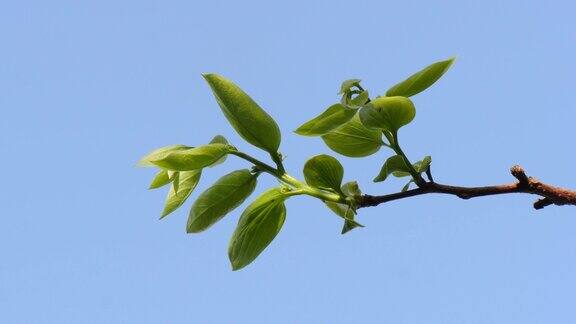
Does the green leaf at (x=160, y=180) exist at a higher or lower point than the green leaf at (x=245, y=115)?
lower

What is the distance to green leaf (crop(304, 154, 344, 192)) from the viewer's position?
1.10 metres

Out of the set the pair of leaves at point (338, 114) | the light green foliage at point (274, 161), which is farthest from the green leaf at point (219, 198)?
the pair of leaves at point (338, 114)

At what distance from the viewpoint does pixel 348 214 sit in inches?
42.0

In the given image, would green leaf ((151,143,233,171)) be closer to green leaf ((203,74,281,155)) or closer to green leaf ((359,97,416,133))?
green leaf ((203,74,281,155))

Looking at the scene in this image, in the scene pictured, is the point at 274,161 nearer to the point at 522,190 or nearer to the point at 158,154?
the point at 158,154

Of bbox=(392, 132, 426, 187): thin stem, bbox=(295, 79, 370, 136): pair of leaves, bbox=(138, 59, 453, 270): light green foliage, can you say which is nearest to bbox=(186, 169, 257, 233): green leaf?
bbox=(138, 59, 453, 270): light green foliage

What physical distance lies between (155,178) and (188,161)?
0.43ft

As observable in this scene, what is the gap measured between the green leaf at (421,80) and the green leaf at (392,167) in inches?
3.5

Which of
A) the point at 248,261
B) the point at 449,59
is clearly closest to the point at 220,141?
the point at 248,261

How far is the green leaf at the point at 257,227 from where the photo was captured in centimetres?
111

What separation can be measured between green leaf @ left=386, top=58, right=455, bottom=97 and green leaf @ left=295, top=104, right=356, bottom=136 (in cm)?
7

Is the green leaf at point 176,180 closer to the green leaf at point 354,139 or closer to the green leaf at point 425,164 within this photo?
the green leaf at point 354,139

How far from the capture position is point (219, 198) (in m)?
1.13

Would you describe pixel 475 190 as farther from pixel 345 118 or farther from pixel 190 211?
pixel 190 211
